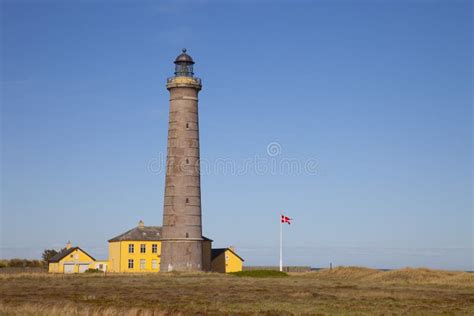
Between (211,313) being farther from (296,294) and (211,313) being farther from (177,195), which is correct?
(177,195)

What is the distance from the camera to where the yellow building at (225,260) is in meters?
79.5

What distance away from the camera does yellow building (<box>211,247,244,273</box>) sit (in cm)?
7950

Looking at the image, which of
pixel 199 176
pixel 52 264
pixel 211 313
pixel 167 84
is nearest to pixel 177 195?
pixel 199 176

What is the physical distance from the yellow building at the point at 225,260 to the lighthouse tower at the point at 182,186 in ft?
38.1

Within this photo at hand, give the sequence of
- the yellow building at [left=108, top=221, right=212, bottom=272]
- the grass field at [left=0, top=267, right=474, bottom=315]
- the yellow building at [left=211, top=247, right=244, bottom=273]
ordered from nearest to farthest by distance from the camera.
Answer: the grass field at [left=0, top=267, right=474, bottom=315], the yellow building at [left=108, top=221, right=212, bottom=272], the yellow building at [left=211, top=247, right=244, bottom=273]

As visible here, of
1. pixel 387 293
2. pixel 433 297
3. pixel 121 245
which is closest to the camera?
pixel 433 297

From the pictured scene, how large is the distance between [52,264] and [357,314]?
57.3m

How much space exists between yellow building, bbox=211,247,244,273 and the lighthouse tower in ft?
38.1

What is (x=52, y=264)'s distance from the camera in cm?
7881

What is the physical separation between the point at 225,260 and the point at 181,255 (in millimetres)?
13904

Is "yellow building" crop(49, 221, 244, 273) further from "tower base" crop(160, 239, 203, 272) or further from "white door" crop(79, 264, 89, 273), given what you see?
"tower base" crop(160, 239, 203, 272)

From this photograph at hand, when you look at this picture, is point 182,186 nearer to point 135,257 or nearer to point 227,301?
point 135,257

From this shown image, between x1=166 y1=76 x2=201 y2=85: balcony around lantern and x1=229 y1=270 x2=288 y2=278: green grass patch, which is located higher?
x1=166 y1=76 x2=201 y2=85: balcony around lantern

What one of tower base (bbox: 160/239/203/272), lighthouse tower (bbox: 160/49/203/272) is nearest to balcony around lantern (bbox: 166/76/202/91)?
lighthouse tower (bbox: 160/49/203/272)
